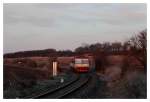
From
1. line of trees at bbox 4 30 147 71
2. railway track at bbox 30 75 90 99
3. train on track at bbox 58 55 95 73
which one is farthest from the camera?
train on track at bbox 58 55 95 73

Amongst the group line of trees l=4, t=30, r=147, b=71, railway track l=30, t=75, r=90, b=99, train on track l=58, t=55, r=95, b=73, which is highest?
line of trees l=4, t=30, r=147, b=71

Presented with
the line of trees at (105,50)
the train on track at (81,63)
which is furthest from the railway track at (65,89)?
the line of trees at (105,50)

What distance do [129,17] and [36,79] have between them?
1.78 metres

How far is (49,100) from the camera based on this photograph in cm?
19262

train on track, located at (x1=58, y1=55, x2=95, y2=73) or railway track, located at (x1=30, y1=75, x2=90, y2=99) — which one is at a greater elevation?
train on track, located at (x1=58, y1=55, x2=95, y2=73)

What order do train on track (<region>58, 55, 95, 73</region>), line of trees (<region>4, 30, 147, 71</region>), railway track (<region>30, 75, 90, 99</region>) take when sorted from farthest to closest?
train on track (<region>58, 55, 95, 73</region>) < line of trees (<region>4, 30, 147, 71</region>) < railway track (<region>30, 75, 90, 99</region>)

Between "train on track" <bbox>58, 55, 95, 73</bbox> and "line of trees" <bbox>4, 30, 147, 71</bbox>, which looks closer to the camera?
"line of trees" <bbox>4, 30, 147, 71</bbox>

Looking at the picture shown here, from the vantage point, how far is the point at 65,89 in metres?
193

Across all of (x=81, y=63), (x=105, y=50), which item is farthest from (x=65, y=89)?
(x=105, y=50)

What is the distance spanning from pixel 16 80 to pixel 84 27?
4.50 feet

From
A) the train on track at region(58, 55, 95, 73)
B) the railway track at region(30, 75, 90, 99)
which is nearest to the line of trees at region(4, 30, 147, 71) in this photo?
the train on track at region(58, 55, 95, 73)

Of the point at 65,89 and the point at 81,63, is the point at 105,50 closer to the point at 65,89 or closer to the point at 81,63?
the point at 81,63

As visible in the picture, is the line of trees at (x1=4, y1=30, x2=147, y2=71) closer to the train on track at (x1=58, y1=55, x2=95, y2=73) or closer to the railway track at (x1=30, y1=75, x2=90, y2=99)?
the train on track at (x1=58, y1=55, x2=95, y2=73)

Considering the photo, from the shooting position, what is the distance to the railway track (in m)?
193
